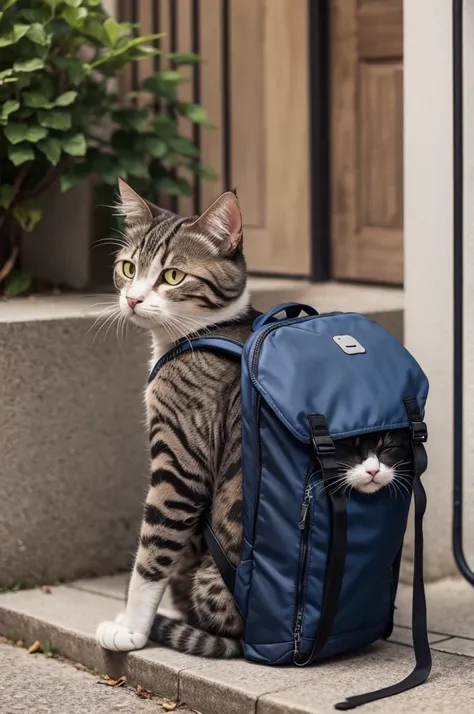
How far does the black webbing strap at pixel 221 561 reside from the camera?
296 centimetres

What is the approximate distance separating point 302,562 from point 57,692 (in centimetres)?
77

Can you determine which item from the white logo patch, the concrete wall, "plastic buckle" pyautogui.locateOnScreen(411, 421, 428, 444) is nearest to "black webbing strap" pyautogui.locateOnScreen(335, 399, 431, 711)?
"plastic buckle" pyautogui.locateOnScreen(411, 421, 428, 444)

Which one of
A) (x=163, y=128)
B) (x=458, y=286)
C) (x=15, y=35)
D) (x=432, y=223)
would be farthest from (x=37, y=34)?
(x=458, y=286)

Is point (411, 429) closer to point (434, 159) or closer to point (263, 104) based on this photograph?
point (434, 159)

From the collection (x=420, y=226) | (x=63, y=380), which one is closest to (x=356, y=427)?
(x=420, y=226)

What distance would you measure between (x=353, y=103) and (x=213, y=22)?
75 centimetres

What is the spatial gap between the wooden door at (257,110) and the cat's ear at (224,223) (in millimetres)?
1523

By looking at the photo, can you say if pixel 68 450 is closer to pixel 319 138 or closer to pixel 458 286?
pixel 458 286

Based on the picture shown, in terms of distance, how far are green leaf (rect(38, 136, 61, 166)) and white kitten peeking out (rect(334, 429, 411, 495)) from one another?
152 cm

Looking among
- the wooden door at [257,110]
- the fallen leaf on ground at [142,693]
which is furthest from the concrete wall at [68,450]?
the wooden door at [257,110]

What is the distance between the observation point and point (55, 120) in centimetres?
387

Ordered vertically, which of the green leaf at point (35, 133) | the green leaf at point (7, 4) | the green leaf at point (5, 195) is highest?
the green leaf at point (7, 4)

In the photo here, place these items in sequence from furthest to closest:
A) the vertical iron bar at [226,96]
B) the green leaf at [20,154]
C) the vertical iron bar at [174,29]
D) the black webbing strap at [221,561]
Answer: the vertical iron bar at [174,29]
the vertical iron bar at [226,96]
the green leaf at [20,154]
the black webbing strap at [221,561]

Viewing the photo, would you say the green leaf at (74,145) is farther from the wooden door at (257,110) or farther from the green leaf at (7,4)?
the wooden door at (257,110)
